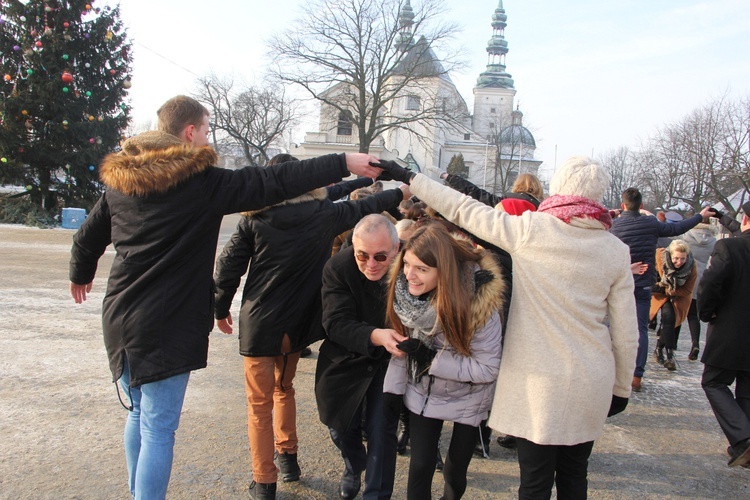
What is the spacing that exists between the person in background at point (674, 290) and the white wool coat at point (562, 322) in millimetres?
4907

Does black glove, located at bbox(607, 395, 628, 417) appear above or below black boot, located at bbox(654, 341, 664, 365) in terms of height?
above

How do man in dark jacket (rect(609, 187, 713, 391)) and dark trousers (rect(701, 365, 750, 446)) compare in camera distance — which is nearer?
dark trousers (rect(701, 365, 750, 446))

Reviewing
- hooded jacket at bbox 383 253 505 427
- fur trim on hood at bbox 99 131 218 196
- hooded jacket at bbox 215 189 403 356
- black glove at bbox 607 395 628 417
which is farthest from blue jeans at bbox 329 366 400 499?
fur trim on hood at bbox 99 131 218 196

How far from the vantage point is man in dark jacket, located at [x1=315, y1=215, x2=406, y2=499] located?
3016 millimetres

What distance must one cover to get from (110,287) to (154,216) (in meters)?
0.44

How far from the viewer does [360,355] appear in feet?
10.3

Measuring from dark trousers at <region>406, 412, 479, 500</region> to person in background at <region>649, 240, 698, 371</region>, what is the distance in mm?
5027

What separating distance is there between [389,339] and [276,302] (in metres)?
1.02

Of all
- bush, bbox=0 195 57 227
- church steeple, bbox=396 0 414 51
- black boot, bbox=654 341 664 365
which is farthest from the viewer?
church steeple, bbox=396 0 414 51

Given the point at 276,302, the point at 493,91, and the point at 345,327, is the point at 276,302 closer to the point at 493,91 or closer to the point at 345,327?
the point at 345,327

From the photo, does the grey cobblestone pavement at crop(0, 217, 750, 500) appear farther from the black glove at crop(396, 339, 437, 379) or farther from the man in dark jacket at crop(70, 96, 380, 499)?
the black glove at crop(396, 339, 437, 379)

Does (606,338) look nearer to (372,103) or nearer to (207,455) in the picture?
(207,455)

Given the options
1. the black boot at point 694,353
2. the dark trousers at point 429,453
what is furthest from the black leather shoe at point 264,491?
the black boot at point 694,353

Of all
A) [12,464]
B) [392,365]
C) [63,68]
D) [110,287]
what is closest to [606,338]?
[392,365]
